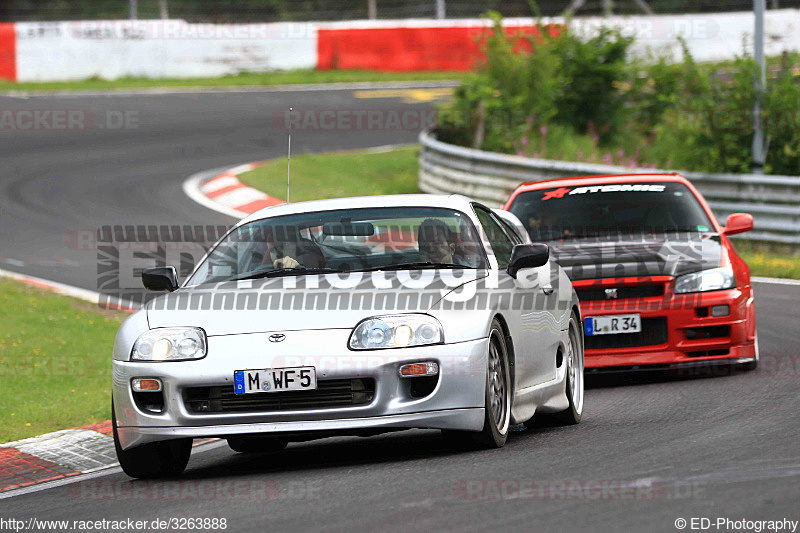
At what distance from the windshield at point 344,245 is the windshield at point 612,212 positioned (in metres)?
3.19

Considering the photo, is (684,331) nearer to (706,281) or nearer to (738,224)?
(706,281)

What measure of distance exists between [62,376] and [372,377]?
486 cm

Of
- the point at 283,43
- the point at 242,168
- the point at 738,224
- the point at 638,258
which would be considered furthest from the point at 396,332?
the point at 283,43

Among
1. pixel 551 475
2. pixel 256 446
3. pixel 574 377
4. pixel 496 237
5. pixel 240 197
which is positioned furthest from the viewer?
pixel 240 197

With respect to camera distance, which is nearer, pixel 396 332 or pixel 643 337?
pixel 396 332

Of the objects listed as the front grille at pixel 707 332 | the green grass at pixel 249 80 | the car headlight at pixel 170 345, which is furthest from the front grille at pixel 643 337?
the green grass at pixel 249 80

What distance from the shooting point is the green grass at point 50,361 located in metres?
9.23

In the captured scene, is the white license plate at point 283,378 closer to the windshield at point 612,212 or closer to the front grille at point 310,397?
the front grille at point 310,397

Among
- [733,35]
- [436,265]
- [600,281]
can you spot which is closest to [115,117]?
[733,35]

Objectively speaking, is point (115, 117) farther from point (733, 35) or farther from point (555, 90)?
point (733, 35)

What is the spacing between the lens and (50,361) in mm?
11008

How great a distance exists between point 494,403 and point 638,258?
11.2 ft

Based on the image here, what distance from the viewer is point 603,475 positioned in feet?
19.6

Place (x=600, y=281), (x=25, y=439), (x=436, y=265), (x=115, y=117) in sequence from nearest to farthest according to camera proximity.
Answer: (x=436, y=265), (x=25, y=439), (x=600, y=281), (x=115, y=117)
